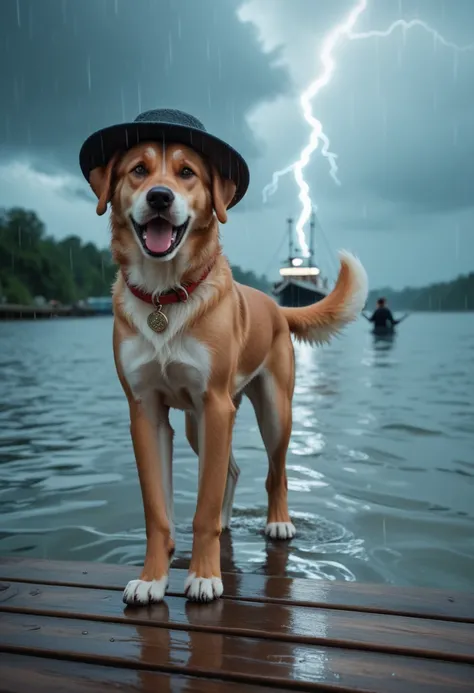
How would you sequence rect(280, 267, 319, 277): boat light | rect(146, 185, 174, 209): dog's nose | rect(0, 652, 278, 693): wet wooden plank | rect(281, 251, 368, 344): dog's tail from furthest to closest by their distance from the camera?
rect(280, 267, 319, 277): boat light, rect(281, 251, 368, 344): dog's tail, rect(146, 185, 174, 209): dog's nose, rect(0, 652, 278, 693): wet wooden plank

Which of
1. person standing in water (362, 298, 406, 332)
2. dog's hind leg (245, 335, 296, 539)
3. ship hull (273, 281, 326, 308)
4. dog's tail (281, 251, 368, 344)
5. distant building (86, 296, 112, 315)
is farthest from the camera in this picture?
distant building (86, 296, 112, 315)

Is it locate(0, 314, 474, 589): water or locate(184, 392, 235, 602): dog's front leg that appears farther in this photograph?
locate(0, 314, 474, 589): water

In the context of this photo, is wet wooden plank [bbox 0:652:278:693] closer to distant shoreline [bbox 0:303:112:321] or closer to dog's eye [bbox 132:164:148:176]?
dog's eye [bbox 132:164:148:176]

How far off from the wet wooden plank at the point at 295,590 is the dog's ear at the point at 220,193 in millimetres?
1563

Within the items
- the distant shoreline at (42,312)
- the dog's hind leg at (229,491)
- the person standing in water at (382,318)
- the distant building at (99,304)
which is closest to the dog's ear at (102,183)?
the dog's hind leg at (229,491)

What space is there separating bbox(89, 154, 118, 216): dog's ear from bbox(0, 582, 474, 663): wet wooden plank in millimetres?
1587

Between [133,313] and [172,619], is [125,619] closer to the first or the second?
[172,619]

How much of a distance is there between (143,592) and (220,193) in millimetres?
1681

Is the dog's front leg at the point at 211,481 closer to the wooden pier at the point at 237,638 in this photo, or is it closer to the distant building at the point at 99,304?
the wooden pier at the point at 237,638

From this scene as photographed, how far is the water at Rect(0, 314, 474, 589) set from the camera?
4.04m

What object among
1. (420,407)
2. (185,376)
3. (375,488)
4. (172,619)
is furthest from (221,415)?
(420,407)

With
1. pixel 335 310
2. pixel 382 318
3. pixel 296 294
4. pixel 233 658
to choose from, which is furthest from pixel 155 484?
pixel 296 294

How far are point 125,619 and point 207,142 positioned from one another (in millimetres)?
1907

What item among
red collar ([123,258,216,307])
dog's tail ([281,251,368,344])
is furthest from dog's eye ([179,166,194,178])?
dog's tail ([281,251,368,344])
